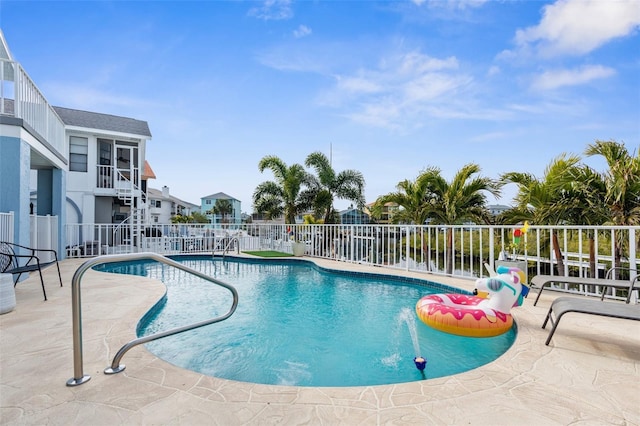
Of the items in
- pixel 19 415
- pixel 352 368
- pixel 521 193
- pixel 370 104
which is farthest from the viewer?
pixel 370 104

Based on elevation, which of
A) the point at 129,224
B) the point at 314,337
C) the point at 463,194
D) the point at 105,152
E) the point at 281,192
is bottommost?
the point at 314,337

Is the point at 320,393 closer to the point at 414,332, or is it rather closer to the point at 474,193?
the point at 414,332

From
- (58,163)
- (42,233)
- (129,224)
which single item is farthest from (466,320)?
(129,224)

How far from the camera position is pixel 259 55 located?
8898mm

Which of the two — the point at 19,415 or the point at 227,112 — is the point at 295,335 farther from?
the point at 227,112

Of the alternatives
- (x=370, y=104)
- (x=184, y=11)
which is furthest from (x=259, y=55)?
(x=370, y=104)

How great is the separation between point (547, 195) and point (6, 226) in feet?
33.9

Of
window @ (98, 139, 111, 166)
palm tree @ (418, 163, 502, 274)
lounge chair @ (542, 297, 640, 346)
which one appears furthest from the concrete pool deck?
window @ (98, 139, 111, 166)

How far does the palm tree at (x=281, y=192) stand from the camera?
47.5 ft

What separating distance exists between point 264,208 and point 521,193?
10346 mm

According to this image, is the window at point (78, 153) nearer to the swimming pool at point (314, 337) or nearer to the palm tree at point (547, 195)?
the swimming pool at point (314, 337)

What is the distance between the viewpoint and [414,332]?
394 centimetres

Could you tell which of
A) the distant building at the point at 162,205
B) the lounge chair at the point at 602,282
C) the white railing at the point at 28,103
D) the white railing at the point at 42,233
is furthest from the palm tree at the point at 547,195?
the distant building at the point at 162,205

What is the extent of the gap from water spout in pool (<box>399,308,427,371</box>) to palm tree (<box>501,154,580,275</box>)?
380cm
